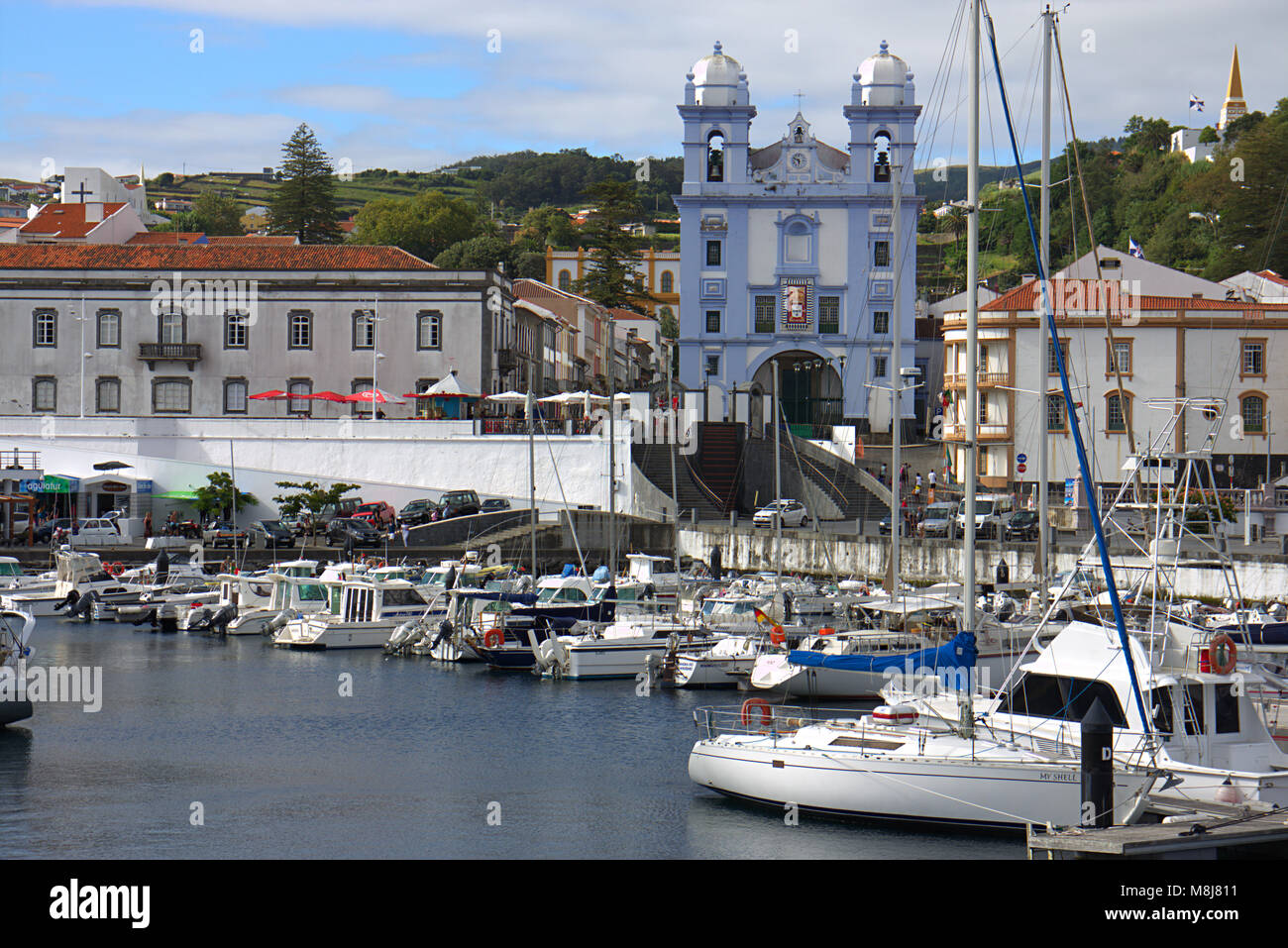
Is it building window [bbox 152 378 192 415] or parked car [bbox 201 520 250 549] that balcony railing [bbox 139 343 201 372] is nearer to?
building window [bbox 152 378 192 415]

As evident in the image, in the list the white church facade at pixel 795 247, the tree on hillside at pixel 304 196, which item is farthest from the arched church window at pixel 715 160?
the tree on hillside at pixel 304 196

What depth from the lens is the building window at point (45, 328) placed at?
217 feet

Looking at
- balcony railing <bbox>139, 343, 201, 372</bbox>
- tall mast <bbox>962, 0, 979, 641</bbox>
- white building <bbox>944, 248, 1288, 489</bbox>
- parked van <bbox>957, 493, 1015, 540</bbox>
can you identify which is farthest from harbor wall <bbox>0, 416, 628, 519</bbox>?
tall mast <bbox>962, 0, 979, 641</bbox>

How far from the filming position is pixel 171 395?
6612cm

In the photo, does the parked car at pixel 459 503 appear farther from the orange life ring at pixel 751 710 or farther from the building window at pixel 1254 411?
the building window at pixel 1254 411

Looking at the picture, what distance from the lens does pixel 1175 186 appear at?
107875 mm

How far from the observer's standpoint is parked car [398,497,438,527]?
5628 centimetres

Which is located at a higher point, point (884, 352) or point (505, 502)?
point (884, 352)

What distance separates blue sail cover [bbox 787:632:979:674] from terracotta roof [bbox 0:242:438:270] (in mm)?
40513

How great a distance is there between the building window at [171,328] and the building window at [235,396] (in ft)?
9.58

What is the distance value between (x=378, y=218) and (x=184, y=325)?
182 feet

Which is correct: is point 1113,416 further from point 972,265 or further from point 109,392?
point 109,392
